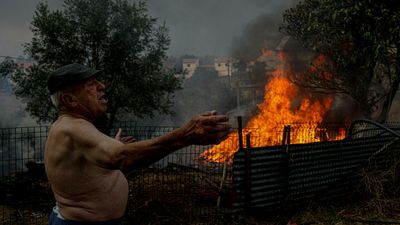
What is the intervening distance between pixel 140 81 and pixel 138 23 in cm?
253

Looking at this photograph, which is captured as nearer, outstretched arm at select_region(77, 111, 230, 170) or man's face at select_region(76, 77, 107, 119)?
outstretched arm at select_region(77, 111, 230, 170)

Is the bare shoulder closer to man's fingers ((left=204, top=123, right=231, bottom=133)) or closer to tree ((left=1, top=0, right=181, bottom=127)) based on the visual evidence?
man's fingers ((left=204, top=123, right=231, bottom=133))

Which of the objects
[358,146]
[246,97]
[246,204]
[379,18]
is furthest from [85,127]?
[246,97]

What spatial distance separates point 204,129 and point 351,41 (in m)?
14.0

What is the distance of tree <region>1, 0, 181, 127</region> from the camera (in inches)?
550

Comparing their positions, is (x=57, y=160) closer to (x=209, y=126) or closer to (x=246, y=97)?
(x=209, y=126)

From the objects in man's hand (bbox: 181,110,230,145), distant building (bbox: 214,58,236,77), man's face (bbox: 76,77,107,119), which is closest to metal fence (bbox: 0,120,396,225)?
man's face (bbox: 76,77,107,119)

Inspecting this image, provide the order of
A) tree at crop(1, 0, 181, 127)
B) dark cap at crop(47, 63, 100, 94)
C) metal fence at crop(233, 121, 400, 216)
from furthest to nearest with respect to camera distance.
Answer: tree at crop(1, 0, 181, 127) → metal fence at crop(233, 121, 400, 216) → dark cap at crop(47, 63, 100, 94)

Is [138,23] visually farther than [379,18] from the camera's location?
Yes

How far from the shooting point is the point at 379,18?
456 inches

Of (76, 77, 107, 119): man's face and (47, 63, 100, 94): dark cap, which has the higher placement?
(47, 63, 100, 94): dark cap

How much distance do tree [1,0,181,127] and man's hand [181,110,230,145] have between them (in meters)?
13.1

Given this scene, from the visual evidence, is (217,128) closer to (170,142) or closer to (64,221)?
(170,142)

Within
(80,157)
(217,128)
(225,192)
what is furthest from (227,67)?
(217,128)
